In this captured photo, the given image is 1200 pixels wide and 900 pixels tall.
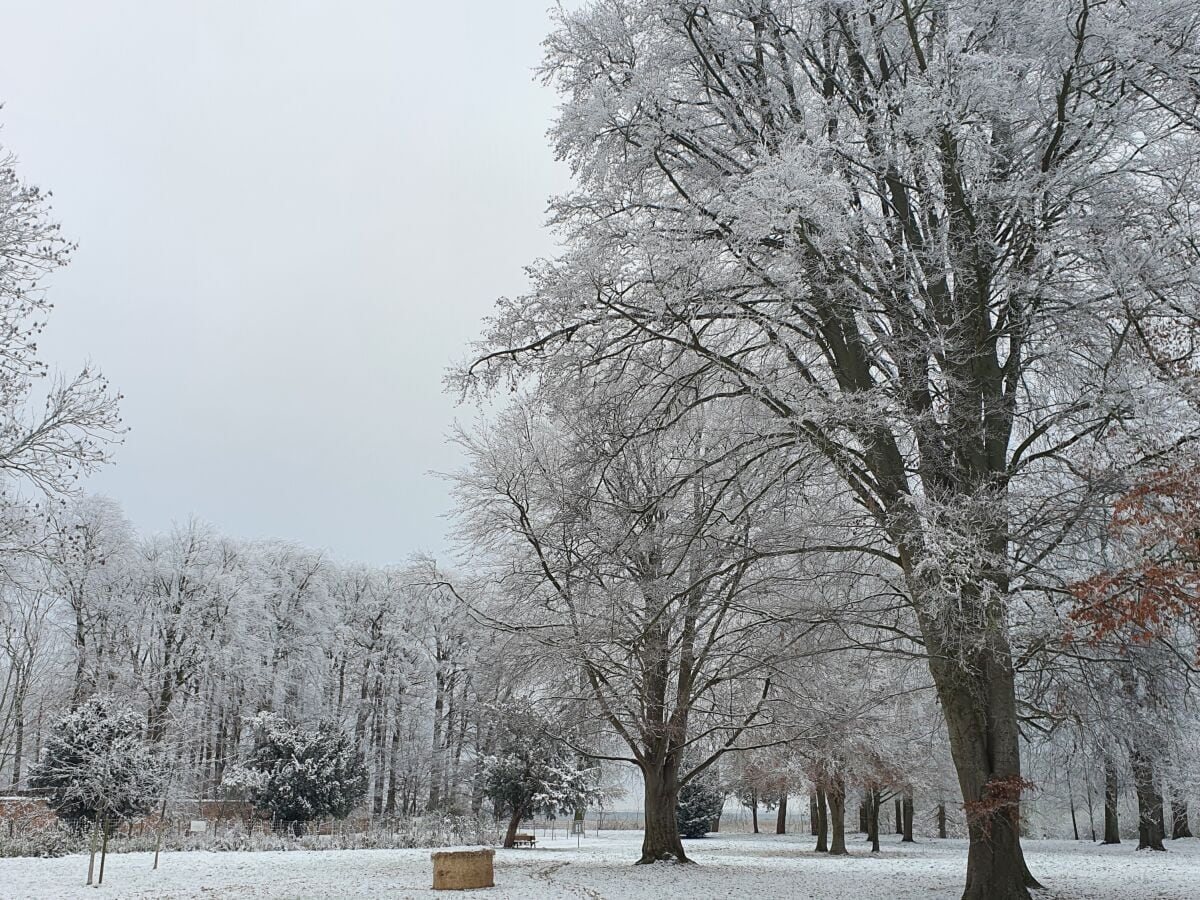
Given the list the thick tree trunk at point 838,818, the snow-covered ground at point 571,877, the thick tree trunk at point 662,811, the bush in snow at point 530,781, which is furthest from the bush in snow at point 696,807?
the thick tree trunk at point 662,811

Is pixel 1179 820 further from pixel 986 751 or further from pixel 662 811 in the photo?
pixel 986 751

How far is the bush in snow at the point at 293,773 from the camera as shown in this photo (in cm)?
2347

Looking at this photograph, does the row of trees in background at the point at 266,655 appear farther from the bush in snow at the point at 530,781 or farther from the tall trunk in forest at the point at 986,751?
the tall trunk in forest at the point at 986,751

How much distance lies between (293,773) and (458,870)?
40.7ft

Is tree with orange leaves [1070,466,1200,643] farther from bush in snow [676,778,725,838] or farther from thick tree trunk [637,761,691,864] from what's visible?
bush in snow [676,778,725,838]

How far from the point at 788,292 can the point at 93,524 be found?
24.5 metres

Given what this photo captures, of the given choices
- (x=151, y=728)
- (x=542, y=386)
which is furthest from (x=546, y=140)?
(x=151, y=728)

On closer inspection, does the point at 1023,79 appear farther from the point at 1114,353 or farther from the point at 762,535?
the point at 762,535

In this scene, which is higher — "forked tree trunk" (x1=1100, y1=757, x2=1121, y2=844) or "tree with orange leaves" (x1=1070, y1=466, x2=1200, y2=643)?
"tree with orange leaves" (x1=1070, y1=466, x2=1200, y2=643)

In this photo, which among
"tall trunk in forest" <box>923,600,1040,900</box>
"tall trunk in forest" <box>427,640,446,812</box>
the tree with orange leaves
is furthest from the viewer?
"tall trunk in forest" <box>427,640,446,812</box>

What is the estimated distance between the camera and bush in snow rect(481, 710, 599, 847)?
2350 cm

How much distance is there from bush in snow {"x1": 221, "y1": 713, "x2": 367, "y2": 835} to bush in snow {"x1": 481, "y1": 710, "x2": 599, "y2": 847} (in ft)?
13.4

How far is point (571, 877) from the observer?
1498 centimetres

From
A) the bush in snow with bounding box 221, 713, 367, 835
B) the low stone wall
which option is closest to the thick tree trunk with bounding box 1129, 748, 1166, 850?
the low stone wall
